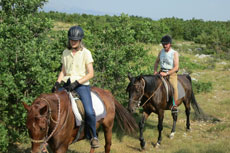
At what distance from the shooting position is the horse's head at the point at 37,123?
3531 mm

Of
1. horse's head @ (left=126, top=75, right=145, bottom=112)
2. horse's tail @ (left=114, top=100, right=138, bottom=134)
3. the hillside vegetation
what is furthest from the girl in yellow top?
horse's head @ (left=126, top=75, right=145, bottom=112)

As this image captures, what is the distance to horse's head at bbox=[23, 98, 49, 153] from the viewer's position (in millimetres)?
3531

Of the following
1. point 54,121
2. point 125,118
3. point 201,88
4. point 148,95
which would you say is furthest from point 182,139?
point 201,88

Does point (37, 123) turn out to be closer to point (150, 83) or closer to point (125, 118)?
Result: point (125, 118)

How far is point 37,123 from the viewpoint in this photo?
3.57 meters

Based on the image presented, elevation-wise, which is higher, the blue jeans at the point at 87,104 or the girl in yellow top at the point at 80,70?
the girl in yellow top at the point at 80,70

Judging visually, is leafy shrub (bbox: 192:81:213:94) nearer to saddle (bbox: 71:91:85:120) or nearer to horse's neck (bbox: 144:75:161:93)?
horse's neck (bbox: 144:75:161:93)

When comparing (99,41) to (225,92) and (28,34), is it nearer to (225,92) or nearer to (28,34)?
(28,34)

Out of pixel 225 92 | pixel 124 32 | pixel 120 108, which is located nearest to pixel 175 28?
pixel 225 92

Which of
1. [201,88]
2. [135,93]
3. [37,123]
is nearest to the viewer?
[37,123]

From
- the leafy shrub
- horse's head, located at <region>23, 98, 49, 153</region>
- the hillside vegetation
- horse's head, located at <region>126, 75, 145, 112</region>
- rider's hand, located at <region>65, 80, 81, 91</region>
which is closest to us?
horse's head, located at <region>23, 98, 49, 153</region>

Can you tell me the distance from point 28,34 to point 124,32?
3590 mm

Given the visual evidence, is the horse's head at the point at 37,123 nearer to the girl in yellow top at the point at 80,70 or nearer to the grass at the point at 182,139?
the girl in yellow top at the point at 80,70

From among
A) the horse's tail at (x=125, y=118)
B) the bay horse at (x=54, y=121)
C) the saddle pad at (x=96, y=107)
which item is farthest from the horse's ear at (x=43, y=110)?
the horse's tail at (x=125, y=118)
